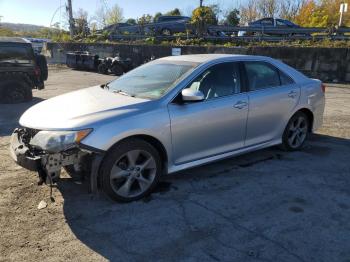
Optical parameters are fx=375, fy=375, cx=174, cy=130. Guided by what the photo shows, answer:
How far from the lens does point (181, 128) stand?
4277 mm

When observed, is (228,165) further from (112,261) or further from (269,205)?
(112,261)

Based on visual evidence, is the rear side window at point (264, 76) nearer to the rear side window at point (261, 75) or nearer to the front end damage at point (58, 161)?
the rear side window at point (261, 75)

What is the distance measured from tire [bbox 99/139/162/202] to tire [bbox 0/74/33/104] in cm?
760

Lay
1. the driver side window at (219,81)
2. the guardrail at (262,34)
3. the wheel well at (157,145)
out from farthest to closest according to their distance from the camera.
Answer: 1. the guardrail at (262,34)
2. the driver side window at (219,81)
3. the wheel well at (157,145)

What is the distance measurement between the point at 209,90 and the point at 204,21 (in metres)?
19.5

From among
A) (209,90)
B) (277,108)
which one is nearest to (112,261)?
(209,90)

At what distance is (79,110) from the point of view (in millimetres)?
4039

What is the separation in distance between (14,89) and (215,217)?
27.9ft

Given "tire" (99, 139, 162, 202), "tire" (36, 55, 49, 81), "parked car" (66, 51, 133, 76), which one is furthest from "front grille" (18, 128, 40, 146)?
"parked car" (66, 51, 133, 76)

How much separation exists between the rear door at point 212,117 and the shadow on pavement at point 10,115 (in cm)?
421

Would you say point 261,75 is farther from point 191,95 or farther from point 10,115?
point 10,115

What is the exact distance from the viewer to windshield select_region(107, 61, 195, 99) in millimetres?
4465

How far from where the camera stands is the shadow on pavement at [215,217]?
322 centimetres

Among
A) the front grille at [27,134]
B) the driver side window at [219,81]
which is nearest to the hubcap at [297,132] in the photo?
the driver side window at [219,81]
